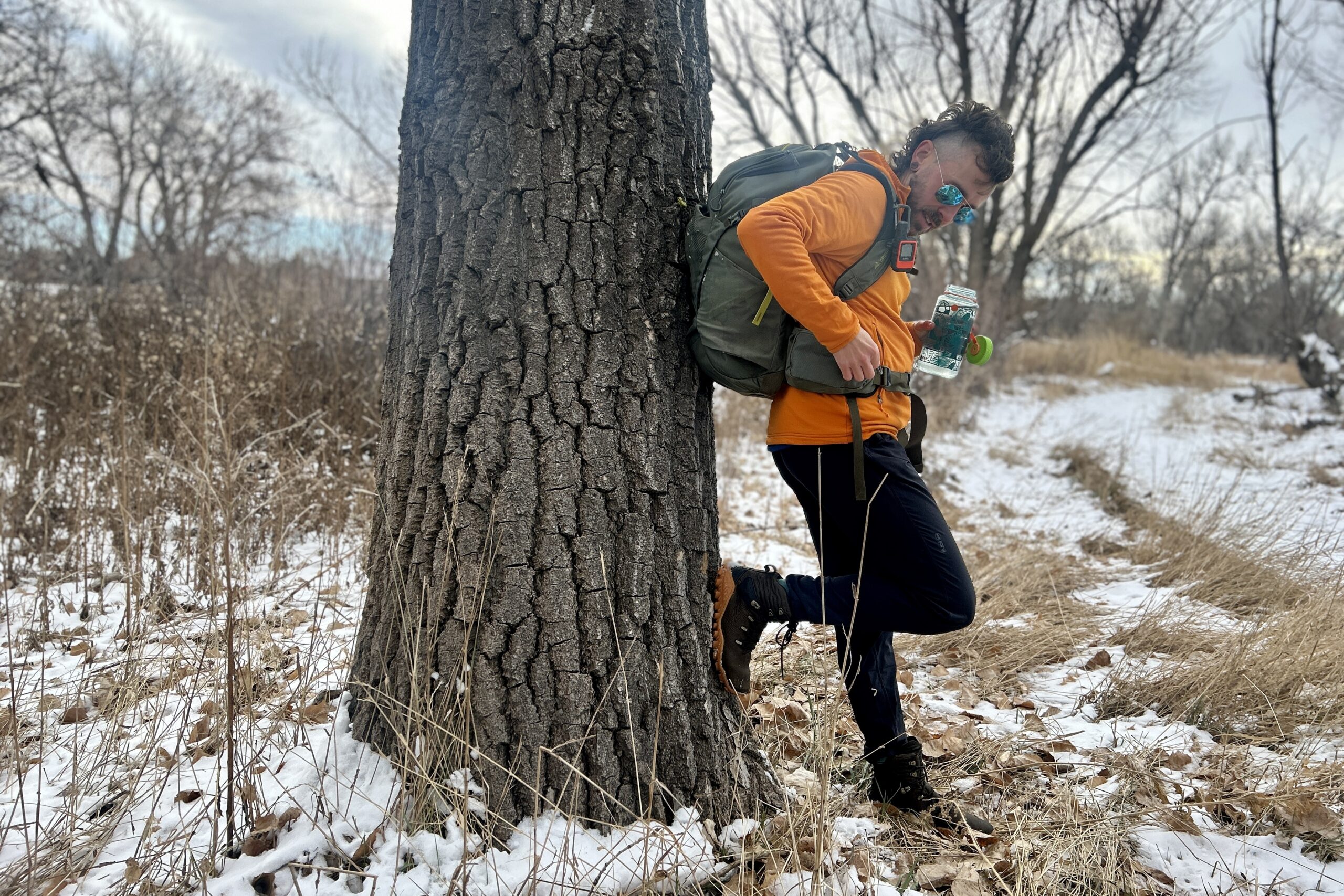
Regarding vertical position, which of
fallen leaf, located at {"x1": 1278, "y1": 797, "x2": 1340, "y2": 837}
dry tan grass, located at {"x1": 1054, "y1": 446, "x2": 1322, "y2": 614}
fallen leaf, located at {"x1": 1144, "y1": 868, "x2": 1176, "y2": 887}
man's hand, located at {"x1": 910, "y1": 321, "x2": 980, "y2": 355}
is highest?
man's hand, located at {"x1": 910, "y1": 321, "x2": 980, "y2": 355}

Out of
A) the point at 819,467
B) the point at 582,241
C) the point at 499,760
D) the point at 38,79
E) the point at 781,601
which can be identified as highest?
the point at 38,79

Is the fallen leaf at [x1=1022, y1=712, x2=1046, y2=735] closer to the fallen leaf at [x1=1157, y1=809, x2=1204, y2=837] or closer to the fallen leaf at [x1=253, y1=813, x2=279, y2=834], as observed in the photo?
the fallen leaf at [x1=1157, y1=809, x2=1204, y2=837]

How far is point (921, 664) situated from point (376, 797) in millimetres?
2101

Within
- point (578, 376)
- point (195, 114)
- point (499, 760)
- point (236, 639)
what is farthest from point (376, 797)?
point (195, 114)

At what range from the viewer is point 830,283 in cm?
191

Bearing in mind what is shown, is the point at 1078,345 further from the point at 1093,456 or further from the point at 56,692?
the point at 56,692

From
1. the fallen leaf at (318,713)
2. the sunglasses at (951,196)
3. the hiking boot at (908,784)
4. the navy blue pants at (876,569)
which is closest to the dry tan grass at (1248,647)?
the hiking boot at (908,784)

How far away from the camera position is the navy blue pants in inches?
73.3

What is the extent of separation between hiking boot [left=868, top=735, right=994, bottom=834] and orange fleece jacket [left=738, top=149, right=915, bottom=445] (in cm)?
84

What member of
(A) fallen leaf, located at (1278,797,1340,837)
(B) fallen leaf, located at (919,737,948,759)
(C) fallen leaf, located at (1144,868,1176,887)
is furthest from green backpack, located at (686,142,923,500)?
(A) fallen leaf, located at (1278,797,1340,837)

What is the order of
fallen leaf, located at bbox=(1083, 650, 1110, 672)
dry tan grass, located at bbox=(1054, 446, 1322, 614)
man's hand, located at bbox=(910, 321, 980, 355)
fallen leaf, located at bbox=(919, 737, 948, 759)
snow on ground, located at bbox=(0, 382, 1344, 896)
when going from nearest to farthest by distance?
snow on ground, located at bbox=(0, 382, 1344, 896)
man's hand, located at bbox=(910, 321, 980, 355)
fallen leaf, located at bbox=(919, 737, 948, 759)
fallen leaf, located at bbox=(1083, 650, 1110, 672)
dry tan grass, located at bbox=(1054, 446, 1322, 614)

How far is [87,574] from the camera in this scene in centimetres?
327

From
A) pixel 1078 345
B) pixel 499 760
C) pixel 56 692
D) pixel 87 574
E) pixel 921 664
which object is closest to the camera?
pixel 499 760

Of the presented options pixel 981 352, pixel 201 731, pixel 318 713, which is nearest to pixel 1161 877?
pixel 981 352
